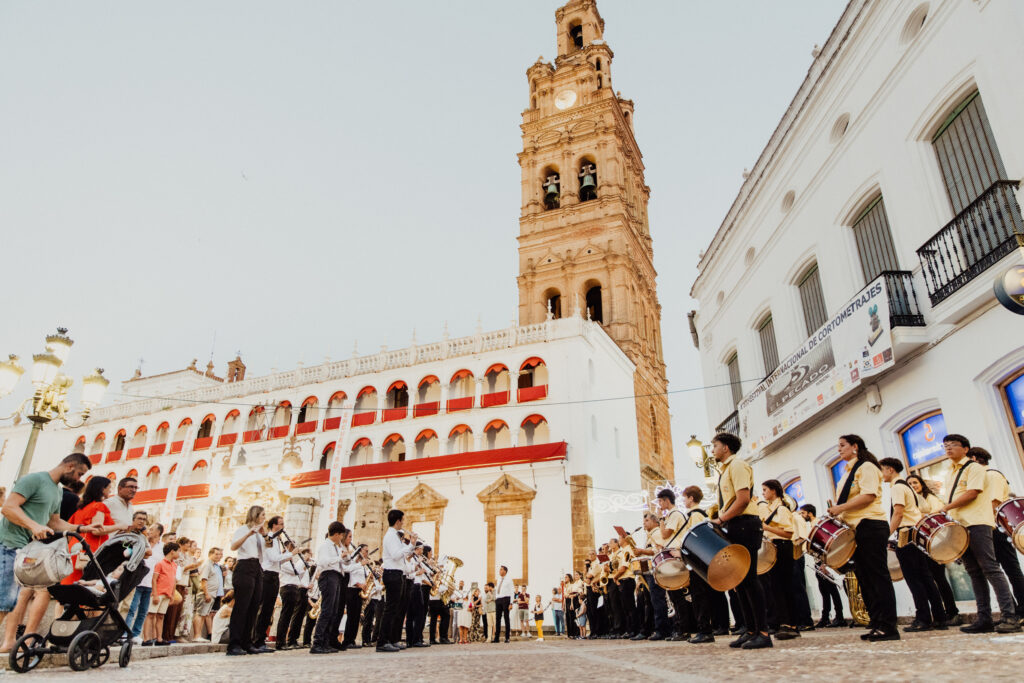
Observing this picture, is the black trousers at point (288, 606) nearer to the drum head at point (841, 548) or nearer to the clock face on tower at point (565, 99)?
the drum head at point (841, 548)

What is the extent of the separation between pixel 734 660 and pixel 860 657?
700 millimetres

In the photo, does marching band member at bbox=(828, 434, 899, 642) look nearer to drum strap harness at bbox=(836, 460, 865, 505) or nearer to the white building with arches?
drum strap harness at bbox=(836, 460, 865, 505)

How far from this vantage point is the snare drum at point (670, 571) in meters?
6.20

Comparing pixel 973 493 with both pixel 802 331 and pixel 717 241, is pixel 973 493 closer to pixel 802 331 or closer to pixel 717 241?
pixel 802 331

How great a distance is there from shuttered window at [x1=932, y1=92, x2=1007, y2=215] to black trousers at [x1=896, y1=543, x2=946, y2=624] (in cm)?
480

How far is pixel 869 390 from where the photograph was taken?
33.7 feet

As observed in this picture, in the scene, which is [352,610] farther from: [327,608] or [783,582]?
[783,582]

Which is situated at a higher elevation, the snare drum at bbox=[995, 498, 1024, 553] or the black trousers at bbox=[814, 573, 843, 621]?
the snare drum at bbox=[995, 498, 1024, 553]

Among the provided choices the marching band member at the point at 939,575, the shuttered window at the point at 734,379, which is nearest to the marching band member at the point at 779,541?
the marching band member at the point at 939,575

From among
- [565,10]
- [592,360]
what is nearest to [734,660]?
[592,360]

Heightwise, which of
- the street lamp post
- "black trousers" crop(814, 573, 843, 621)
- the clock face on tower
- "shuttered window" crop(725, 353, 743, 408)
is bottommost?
"black trousers" crop(814, 573, 843, 621)

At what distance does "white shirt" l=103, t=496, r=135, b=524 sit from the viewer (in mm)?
6254

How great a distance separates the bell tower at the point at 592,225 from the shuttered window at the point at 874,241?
21563 mm

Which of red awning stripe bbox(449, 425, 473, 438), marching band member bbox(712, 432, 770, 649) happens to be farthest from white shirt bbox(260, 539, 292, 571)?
red awning stripe bbox(449, 425, 473, 438)
